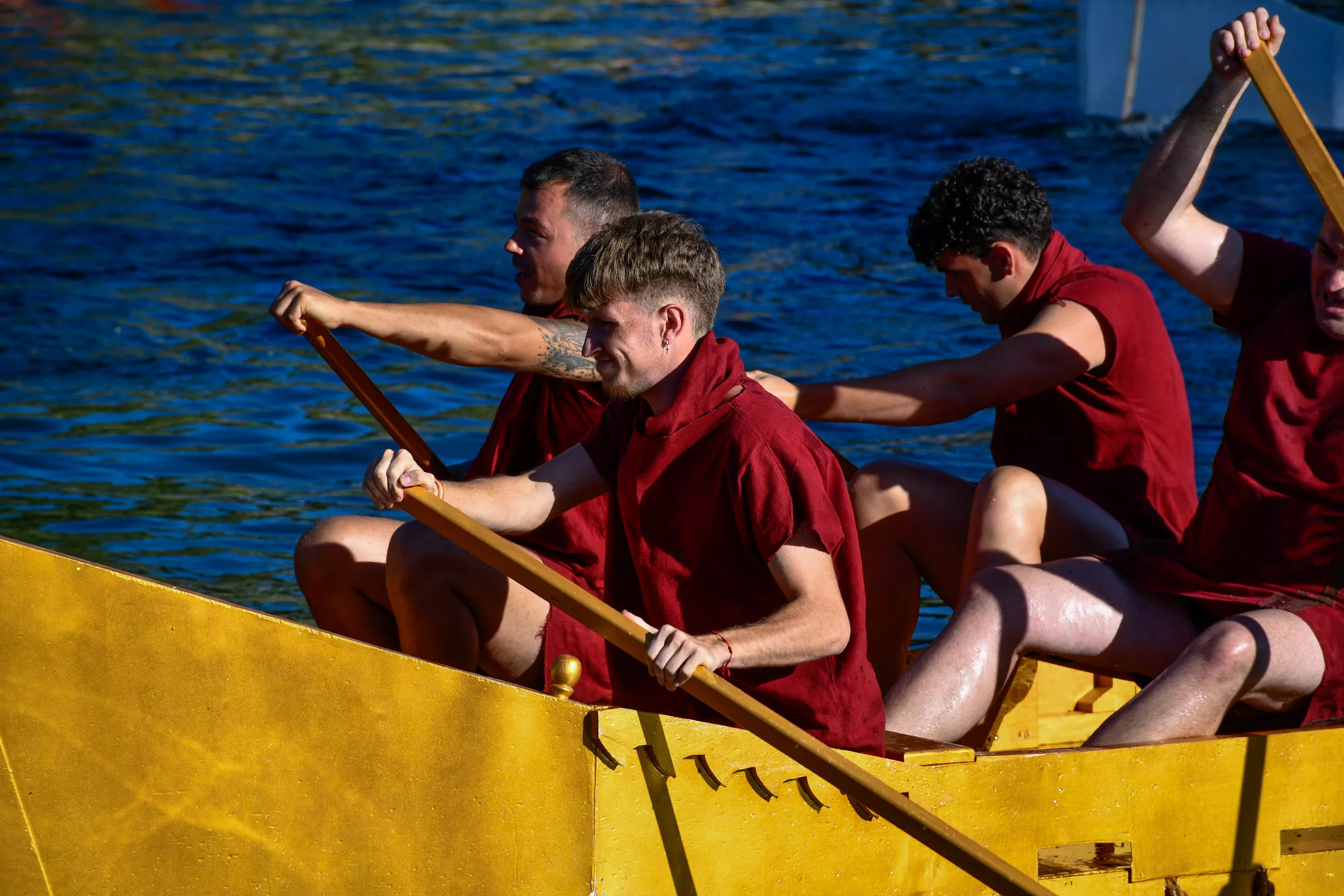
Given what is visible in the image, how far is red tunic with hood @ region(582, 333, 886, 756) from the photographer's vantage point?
7.60 feet

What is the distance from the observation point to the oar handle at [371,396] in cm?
303

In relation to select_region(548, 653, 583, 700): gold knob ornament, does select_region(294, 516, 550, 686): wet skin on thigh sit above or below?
below

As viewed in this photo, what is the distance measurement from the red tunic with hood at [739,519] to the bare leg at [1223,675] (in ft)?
1.64

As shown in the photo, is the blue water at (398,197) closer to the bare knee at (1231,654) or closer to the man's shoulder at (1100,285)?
the man's shoulder at (1100,285)

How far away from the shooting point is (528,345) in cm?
297

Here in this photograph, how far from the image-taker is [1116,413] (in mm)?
3256

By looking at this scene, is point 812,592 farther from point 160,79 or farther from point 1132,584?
point 160,79

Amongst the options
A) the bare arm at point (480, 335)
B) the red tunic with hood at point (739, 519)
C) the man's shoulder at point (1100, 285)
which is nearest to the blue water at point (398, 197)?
the bare arm at point (480, 335)

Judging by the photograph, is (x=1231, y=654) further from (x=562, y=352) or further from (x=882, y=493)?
(x=562, y=352)

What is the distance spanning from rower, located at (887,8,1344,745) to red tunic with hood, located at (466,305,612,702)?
24.5 inches

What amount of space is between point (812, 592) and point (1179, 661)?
818 millimetres

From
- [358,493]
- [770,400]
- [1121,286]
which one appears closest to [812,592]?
[770,400]

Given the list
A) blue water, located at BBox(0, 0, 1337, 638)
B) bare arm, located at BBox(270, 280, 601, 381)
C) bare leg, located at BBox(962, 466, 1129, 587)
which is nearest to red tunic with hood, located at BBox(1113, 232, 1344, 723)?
bare leg, located at BBox(962, 466, 1129, 587)

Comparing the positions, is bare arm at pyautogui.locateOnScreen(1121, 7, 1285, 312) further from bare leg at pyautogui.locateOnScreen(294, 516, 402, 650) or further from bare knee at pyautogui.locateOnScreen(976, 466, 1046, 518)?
bare leg at pyautogui.locateOnScreen(294, 516, 402, 650)
